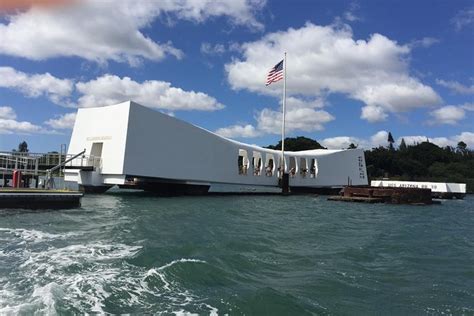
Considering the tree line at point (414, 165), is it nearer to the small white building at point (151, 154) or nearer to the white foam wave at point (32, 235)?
the small white building at point (151, 154)

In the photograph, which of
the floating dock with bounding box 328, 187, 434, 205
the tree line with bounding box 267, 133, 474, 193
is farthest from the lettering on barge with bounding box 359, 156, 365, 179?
the tree line with bounding box 267, 133, 474, 193

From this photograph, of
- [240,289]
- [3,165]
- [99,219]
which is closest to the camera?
[240,289]

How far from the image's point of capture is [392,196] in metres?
37.1

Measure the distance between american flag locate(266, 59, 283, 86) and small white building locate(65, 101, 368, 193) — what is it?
6.75 metres

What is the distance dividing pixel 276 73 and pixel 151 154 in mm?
14610

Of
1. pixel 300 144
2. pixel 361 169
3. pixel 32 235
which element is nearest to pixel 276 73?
pixel 361 169

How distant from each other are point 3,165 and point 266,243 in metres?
21.6

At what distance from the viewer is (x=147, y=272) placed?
323 inches

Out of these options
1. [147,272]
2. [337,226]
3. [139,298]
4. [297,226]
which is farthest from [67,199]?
[139,298]

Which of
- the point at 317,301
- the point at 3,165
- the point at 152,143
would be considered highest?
the point at 152,143

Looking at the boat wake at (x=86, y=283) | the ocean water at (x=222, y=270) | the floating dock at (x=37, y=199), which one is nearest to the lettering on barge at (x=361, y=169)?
the ocean water at (x=222, y=270)

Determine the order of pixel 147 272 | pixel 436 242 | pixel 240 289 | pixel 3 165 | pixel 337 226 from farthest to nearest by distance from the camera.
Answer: pixel 3 165, pixel 337 226, pixel 436 242, pixel 147 272, pixel 240 289

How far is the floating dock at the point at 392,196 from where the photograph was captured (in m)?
36.9

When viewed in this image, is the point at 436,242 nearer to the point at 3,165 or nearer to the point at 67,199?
the point at 67,199
